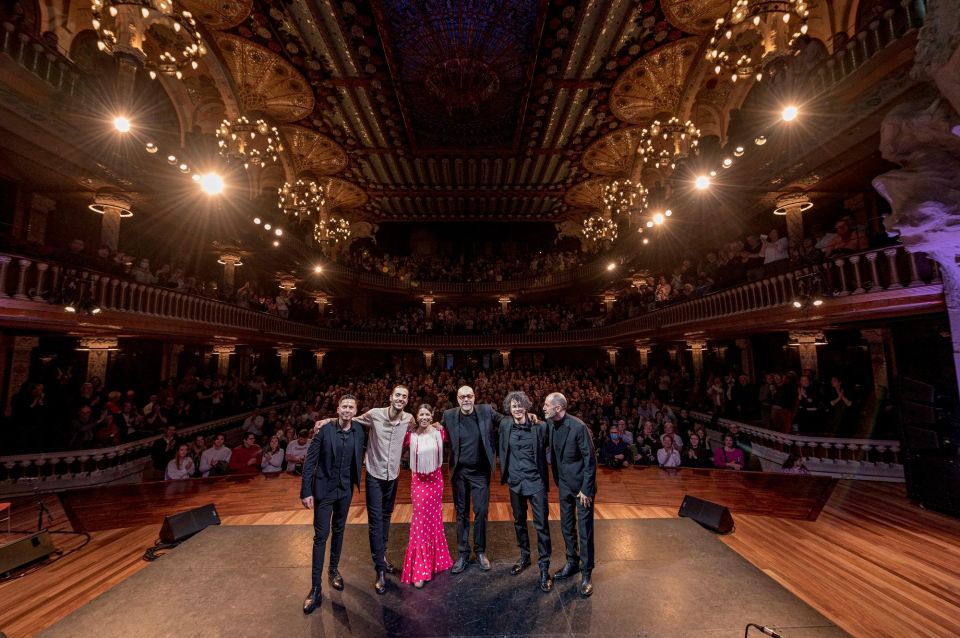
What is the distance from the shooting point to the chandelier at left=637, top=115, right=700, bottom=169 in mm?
9062

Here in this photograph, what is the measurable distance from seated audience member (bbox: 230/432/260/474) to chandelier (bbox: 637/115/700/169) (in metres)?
10.9

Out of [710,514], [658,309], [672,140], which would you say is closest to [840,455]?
[710,514]

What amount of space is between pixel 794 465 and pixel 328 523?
8.57 meters

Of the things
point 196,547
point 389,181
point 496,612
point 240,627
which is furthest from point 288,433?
point 389,181

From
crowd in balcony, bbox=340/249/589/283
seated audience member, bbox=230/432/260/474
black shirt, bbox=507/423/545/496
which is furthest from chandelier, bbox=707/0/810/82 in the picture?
crowd in balcony, bbox=340/249/589/283

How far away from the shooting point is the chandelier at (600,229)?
1243cm

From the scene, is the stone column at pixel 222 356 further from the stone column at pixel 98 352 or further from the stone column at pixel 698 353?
the stone column at pixel 698 353

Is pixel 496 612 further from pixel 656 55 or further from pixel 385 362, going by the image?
pixel 385 362

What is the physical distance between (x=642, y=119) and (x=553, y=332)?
36.4 feet

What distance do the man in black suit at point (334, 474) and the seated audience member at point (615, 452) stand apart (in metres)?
5.19

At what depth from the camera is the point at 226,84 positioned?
367 inches

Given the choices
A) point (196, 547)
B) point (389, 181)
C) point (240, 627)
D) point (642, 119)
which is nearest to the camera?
point (240, 627)

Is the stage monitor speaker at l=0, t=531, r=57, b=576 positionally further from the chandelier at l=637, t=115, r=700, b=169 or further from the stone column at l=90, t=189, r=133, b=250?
the chandelier at l=637, t=115, r=700, b=169

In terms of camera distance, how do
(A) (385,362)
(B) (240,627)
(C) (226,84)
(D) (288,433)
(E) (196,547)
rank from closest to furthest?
(B) (240,627)
(E) (196,547)
(D) (288,433)
(C) (226,84)
(A) (385,362)
